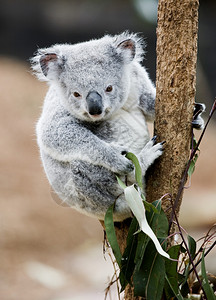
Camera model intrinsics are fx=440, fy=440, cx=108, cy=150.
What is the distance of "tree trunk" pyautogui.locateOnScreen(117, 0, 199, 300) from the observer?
2.35 meters

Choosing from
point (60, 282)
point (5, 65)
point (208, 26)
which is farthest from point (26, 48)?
point (60, 282)

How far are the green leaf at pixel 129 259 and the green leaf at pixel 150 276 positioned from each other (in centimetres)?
6

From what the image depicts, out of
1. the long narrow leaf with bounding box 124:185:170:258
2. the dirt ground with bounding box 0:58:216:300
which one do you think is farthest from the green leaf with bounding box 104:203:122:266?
the dirt ground with bounding box 0:58:216:300

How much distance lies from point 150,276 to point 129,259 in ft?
0.48

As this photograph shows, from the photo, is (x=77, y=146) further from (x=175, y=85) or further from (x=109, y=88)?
(x=175, y=85)

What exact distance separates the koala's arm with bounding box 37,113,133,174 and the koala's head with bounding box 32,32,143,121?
0.10 m

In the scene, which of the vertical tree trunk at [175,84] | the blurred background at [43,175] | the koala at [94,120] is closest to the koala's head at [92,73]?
the koala at [94,120]

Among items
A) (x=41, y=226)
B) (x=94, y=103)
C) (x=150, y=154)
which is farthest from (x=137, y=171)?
(x=41, y=226)

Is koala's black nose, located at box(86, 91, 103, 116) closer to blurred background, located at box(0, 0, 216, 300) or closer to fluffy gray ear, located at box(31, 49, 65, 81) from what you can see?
fluffy gray ear, located at box(31, 49, 65, 81)

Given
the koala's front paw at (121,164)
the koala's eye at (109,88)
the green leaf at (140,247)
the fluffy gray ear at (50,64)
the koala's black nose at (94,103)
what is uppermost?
the fluffy gray ear at (50,64)

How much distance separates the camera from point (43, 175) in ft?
25.0

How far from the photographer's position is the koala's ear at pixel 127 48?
286 centimetres

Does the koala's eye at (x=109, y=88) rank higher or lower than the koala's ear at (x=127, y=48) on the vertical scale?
lower

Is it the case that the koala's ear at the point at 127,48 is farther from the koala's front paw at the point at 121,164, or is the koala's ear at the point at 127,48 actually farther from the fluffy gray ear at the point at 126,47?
the koala's front paw at the point at 121,164
